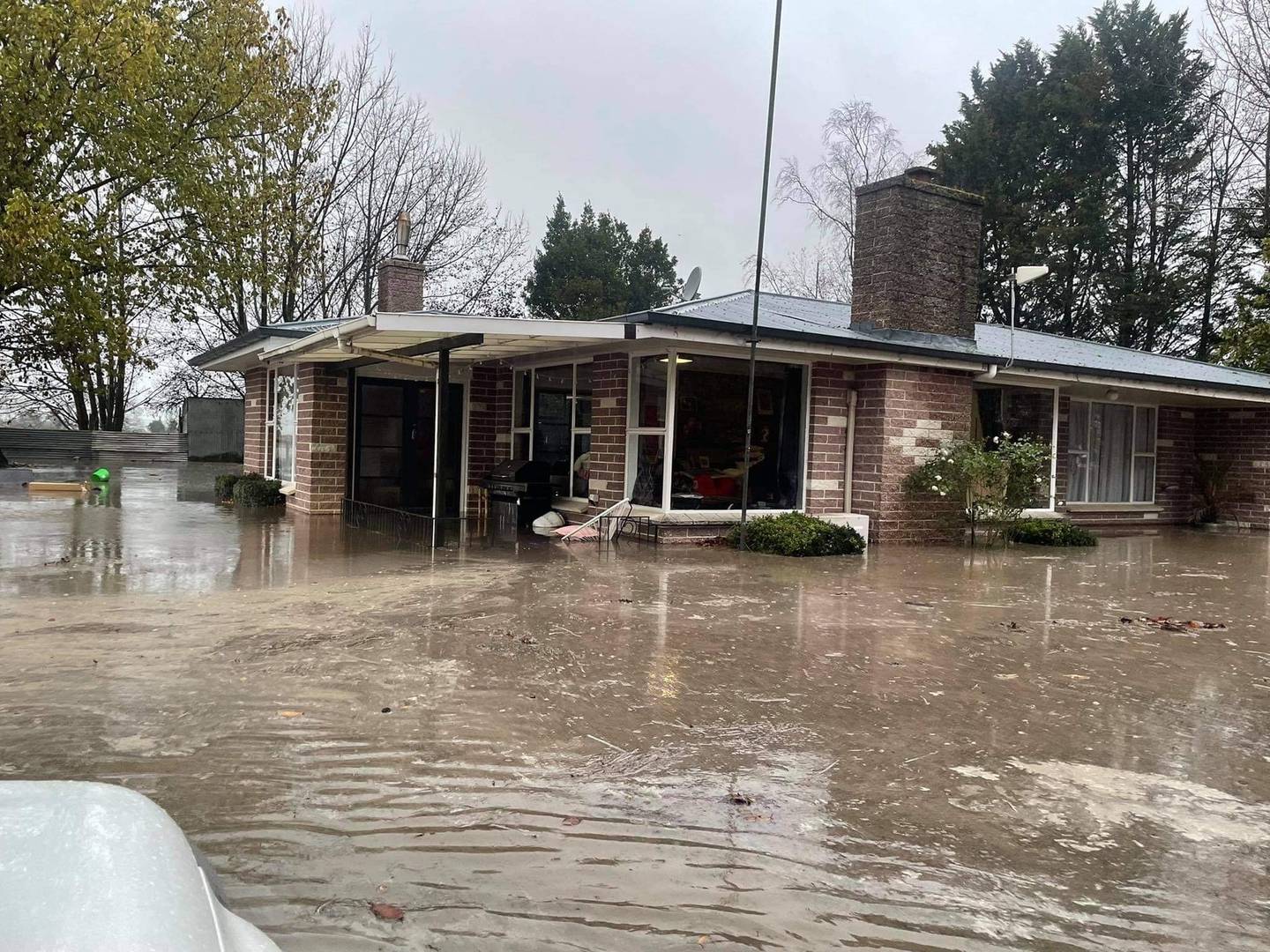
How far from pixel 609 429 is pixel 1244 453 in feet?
40.3

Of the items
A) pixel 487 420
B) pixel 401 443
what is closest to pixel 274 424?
pixel 401 443

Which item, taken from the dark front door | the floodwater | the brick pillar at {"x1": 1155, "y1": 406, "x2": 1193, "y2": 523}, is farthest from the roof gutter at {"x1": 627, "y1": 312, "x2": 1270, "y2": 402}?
the dark front door

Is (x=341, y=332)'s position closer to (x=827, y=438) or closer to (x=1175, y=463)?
(x=827, y=438)

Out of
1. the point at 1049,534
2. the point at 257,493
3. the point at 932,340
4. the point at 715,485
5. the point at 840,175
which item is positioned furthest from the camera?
the point at 840,175

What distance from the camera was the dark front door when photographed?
14.1 meters

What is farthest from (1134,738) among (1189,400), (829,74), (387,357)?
(829,74)

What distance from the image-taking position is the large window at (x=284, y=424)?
602 inches

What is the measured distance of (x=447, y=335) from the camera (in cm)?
984

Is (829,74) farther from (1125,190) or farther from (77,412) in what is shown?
(77,412)

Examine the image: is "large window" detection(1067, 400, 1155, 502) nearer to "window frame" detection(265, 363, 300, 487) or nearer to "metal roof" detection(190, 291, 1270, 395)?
"metal roof" detection(190, 291, 1270, 395)

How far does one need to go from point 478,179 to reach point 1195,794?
1195 inches

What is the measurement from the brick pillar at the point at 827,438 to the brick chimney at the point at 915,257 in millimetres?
916

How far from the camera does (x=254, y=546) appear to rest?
9.68 m

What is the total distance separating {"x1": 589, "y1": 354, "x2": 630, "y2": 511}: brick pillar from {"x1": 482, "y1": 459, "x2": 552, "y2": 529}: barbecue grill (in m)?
1.04
